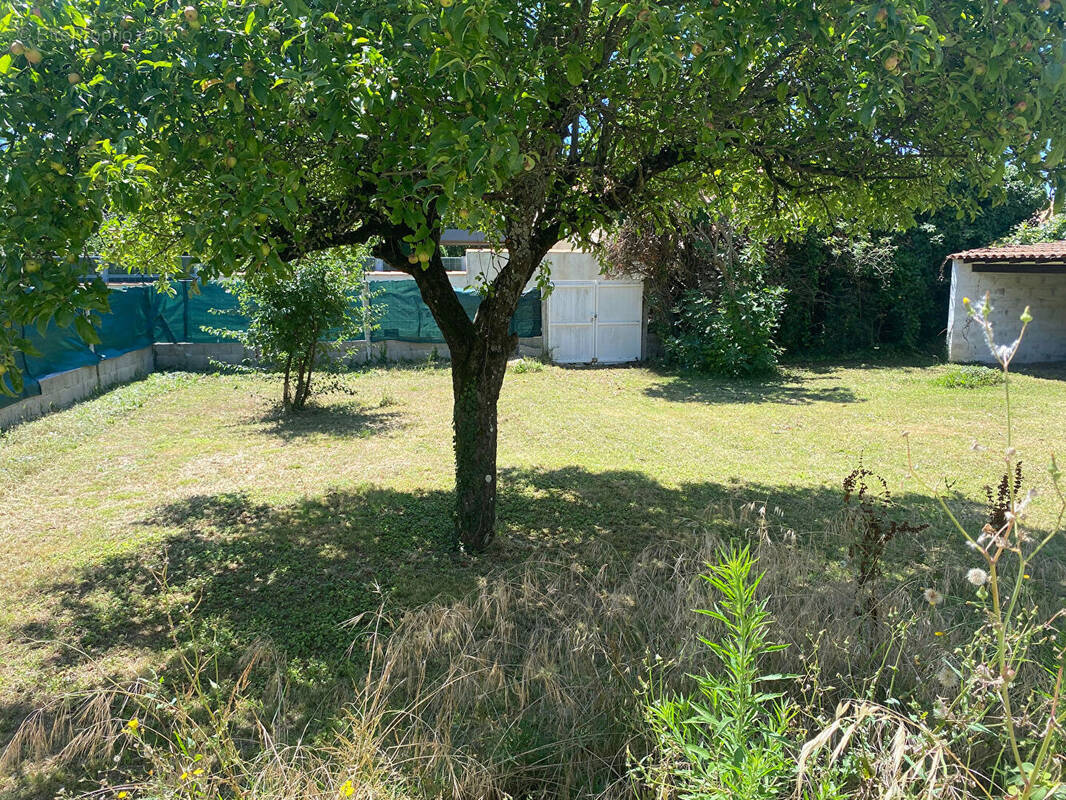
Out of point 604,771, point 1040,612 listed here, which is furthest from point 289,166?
point 1040,612

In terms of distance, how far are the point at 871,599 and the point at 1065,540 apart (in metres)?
2.95

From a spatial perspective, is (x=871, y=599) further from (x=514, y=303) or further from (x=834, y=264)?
(x=834, y=264)

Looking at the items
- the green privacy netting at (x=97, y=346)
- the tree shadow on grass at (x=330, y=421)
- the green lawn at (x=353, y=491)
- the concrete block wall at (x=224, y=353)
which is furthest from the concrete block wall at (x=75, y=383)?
the tree shadow on grass at (x=330, y=421)

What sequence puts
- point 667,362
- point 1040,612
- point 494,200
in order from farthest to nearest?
point 667,362 → point 494,200 → point 1040,612

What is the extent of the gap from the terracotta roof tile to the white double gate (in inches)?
240

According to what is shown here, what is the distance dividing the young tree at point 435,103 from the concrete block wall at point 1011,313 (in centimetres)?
1111

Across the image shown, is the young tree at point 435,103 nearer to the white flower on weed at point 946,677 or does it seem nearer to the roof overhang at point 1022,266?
the white flower on weed at point 946,677

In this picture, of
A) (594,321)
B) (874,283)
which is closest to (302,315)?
(594,321)

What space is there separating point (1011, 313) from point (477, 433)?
1379 cm

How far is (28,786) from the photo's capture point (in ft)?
8.94

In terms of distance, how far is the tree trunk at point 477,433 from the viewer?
4.91m

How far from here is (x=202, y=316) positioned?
14031mm

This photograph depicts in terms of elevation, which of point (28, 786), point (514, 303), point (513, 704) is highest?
point (514, 303)

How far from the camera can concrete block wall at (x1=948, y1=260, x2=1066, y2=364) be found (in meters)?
14.5
